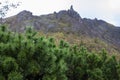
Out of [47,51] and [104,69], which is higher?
[47,51]

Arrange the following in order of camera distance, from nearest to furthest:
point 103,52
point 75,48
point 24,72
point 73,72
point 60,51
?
1. point 24,72
2. point 60,51
3. point 73,72
4. point 75,48
5. point 103,52

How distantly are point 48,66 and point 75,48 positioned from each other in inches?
503

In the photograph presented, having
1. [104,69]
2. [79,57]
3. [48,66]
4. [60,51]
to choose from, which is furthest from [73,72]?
[48,66]

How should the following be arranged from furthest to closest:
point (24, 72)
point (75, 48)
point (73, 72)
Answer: point (75, 48), point (73, 72), point (24, 72)

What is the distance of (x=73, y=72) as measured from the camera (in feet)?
105

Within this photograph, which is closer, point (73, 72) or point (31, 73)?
point (31, 73)

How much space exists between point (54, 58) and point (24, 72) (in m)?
1.94

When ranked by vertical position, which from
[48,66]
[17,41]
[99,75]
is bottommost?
[99,75]

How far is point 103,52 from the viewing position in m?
37.7

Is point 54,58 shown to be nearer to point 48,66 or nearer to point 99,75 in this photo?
point 48,66

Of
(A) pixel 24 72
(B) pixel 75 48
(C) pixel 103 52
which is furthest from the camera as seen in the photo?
(C) pixel 103 52

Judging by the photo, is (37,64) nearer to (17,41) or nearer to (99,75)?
(17,41)

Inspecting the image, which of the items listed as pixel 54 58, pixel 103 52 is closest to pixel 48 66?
pixel 54 58

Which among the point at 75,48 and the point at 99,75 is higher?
the point at 75,48
